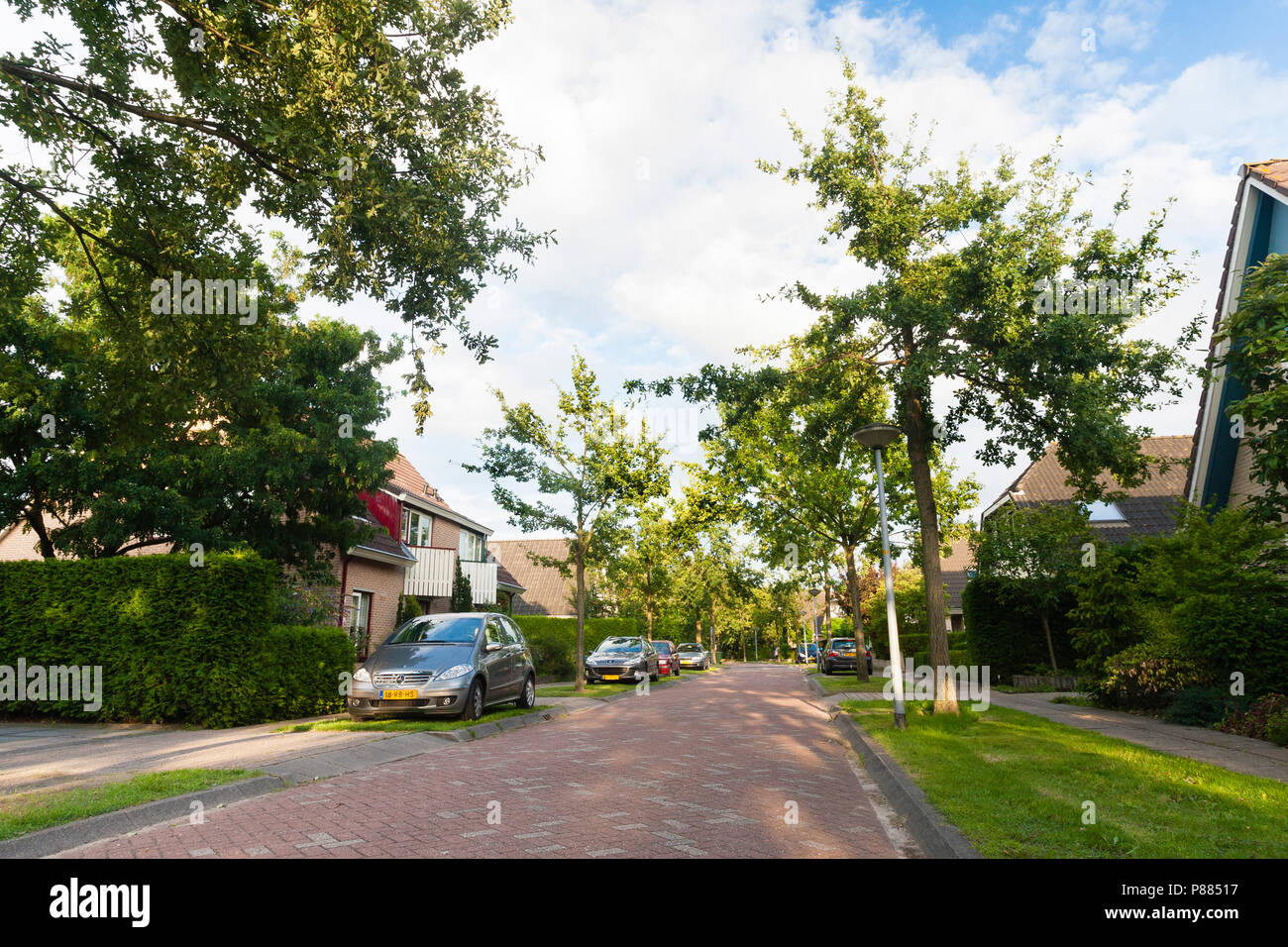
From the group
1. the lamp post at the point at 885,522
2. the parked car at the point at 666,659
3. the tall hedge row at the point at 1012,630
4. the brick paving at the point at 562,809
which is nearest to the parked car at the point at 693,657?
the parked car at the point at 666,659

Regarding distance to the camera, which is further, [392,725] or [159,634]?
[159,634]

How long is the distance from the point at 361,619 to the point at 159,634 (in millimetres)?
13814

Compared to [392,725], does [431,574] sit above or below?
above

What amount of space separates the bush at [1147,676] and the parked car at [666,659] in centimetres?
1890

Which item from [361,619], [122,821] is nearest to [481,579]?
[361,619]

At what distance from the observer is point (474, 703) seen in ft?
37.4

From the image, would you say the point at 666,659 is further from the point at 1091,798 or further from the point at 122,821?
the point at 122,821

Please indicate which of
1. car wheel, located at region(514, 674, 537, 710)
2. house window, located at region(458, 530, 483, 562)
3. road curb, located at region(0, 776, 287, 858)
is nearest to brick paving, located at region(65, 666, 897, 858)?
road curb, located at region(0, 776, 287, 858)

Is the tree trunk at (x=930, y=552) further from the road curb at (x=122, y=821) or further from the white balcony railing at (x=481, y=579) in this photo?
the white balcony railing at (x=481, y=579)

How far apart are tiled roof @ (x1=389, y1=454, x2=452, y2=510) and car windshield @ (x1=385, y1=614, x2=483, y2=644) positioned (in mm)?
16479

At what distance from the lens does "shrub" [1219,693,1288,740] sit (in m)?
9.42

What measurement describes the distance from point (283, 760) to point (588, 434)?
15235mm
